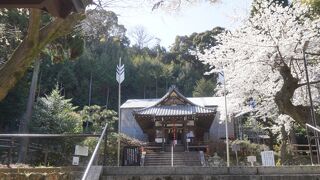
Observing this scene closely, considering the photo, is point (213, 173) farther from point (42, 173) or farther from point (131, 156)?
point (131, 156)

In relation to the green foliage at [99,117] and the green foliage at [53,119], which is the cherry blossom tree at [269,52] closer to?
the green foliage at [53,119]

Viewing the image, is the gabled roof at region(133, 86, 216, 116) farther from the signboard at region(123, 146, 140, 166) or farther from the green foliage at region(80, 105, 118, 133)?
the signboard at region(123, 146, 140, 166)

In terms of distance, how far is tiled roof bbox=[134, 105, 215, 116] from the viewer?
25.2 metres

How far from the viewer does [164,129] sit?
26.8 metres

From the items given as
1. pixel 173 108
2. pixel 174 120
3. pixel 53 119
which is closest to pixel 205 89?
pixel 173 108

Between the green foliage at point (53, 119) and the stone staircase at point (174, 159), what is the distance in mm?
5134

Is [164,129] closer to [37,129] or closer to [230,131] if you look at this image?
[230,131]

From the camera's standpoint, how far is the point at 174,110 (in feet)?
86.5

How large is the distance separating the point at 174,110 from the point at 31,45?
2196 cm

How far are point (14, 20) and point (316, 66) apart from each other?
466 inches

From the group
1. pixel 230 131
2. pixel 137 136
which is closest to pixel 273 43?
pixel 230 131

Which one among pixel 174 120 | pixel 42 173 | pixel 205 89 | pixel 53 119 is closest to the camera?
pixel 42 173

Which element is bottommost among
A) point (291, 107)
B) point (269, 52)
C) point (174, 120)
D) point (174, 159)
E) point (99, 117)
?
point (174, 159)

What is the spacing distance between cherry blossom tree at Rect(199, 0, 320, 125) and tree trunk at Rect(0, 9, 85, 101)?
870 cm
